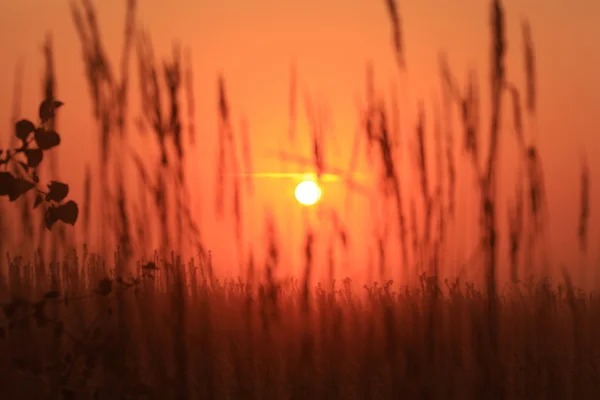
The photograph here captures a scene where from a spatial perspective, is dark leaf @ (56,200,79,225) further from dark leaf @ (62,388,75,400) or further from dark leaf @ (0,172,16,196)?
dark leaf @ (62,388,75,400)

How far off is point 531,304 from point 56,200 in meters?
1.20

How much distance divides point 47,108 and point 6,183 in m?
0.16

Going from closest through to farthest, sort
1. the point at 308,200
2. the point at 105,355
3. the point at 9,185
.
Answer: the point at 9,185 < the point at 105,355 < the point at 308,200

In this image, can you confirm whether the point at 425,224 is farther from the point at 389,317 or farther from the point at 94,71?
the point at 94,71

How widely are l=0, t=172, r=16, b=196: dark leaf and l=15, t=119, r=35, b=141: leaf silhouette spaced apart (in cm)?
8

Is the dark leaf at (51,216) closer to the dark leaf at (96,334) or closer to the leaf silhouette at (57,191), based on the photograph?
the leaf silhouette at (57,191)

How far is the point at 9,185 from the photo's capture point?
142cm

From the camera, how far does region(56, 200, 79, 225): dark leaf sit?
1.45 metres

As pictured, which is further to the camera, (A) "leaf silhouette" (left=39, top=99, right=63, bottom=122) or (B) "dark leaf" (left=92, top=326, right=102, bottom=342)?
(B) "dark leaf" (left=92, top=326, right=102, bottom=342)

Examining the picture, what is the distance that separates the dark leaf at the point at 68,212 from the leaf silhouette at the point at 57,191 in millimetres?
17

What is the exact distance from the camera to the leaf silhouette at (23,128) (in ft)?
4.62

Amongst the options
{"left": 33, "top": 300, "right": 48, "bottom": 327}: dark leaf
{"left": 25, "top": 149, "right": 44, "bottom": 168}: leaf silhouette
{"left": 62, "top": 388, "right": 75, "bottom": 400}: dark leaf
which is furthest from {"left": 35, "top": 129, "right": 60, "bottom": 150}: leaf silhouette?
{"left": 62, "top": 388, "right": 75, "bottom": 400}: dark leaf

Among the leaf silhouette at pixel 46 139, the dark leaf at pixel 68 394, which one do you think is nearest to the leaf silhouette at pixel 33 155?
the leaf silhouette at pixel 46 139

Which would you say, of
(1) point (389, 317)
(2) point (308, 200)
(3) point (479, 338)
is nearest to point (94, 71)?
(2) point (308, 200)
